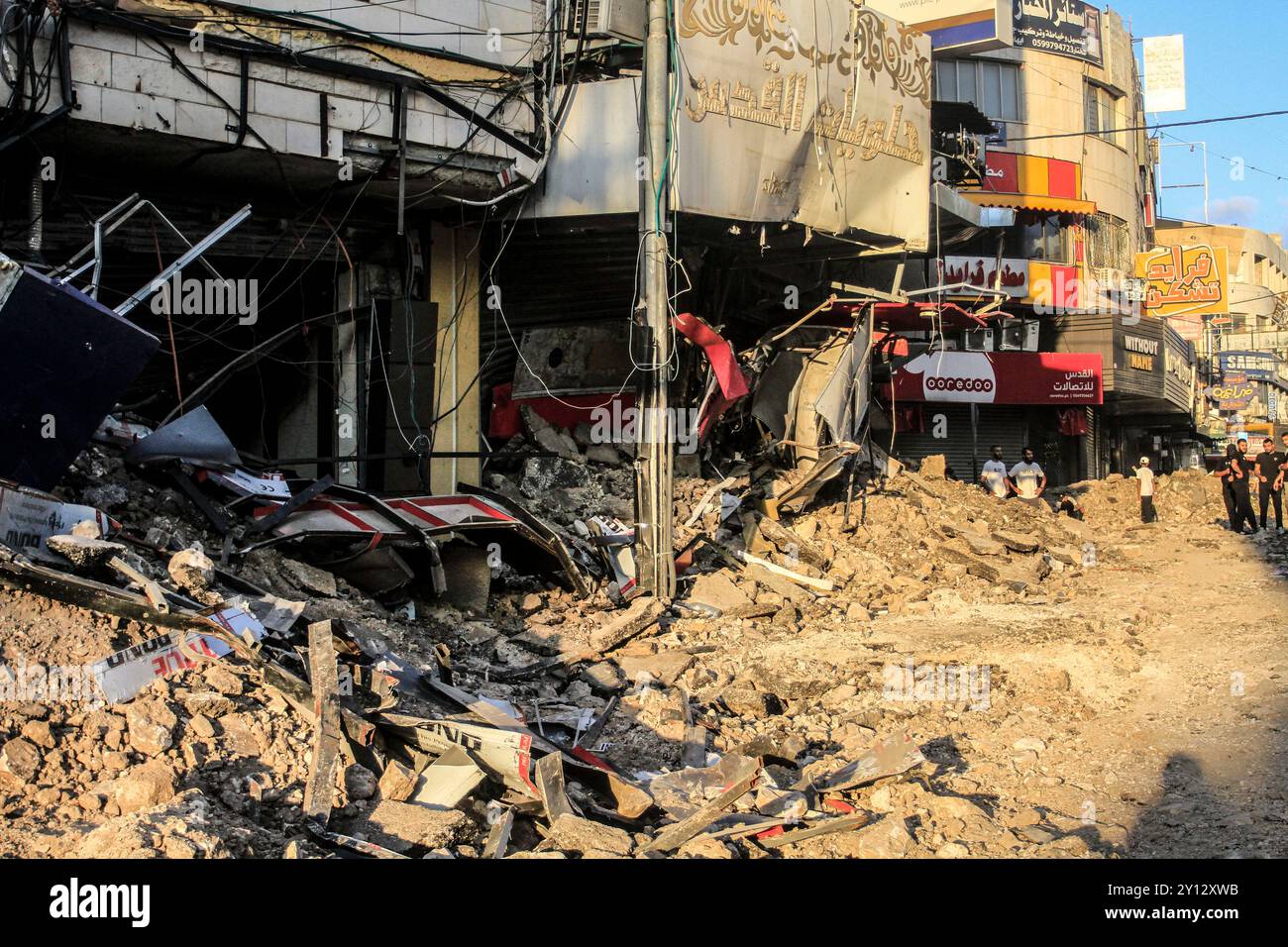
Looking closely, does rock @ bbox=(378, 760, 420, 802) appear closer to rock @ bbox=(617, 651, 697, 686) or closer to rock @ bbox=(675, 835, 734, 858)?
Result: rock @ bbox=(675, 835, 734, 858)

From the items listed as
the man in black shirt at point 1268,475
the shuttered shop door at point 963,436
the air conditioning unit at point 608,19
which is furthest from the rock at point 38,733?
the shuttered shop door at point 963,436

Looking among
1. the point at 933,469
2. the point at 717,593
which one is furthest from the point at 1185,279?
the point at 717,593

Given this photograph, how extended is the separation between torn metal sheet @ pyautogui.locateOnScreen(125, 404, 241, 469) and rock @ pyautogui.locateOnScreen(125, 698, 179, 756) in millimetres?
4990

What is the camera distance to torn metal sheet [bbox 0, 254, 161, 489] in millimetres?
8055

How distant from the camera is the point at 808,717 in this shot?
8711mm

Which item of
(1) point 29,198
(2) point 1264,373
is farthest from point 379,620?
(2) point 1264,373

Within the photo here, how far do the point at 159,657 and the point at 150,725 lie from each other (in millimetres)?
510

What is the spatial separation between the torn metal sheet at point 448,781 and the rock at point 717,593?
632 cm

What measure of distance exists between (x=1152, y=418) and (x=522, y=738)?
37323mm

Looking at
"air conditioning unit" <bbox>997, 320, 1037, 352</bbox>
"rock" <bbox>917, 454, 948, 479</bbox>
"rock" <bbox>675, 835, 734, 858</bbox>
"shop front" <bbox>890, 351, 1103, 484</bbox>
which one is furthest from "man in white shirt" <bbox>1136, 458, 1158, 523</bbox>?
"rock" <bbox>675, 835, 734, 858</bbox>

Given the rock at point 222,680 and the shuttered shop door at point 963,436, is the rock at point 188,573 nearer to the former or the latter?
the rock at point 222,680

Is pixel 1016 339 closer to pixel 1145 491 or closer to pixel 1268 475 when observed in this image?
pixel 1145 491

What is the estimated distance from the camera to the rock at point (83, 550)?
268 inches

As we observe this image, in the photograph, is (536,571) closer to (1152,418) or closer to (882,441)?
(882,441)
